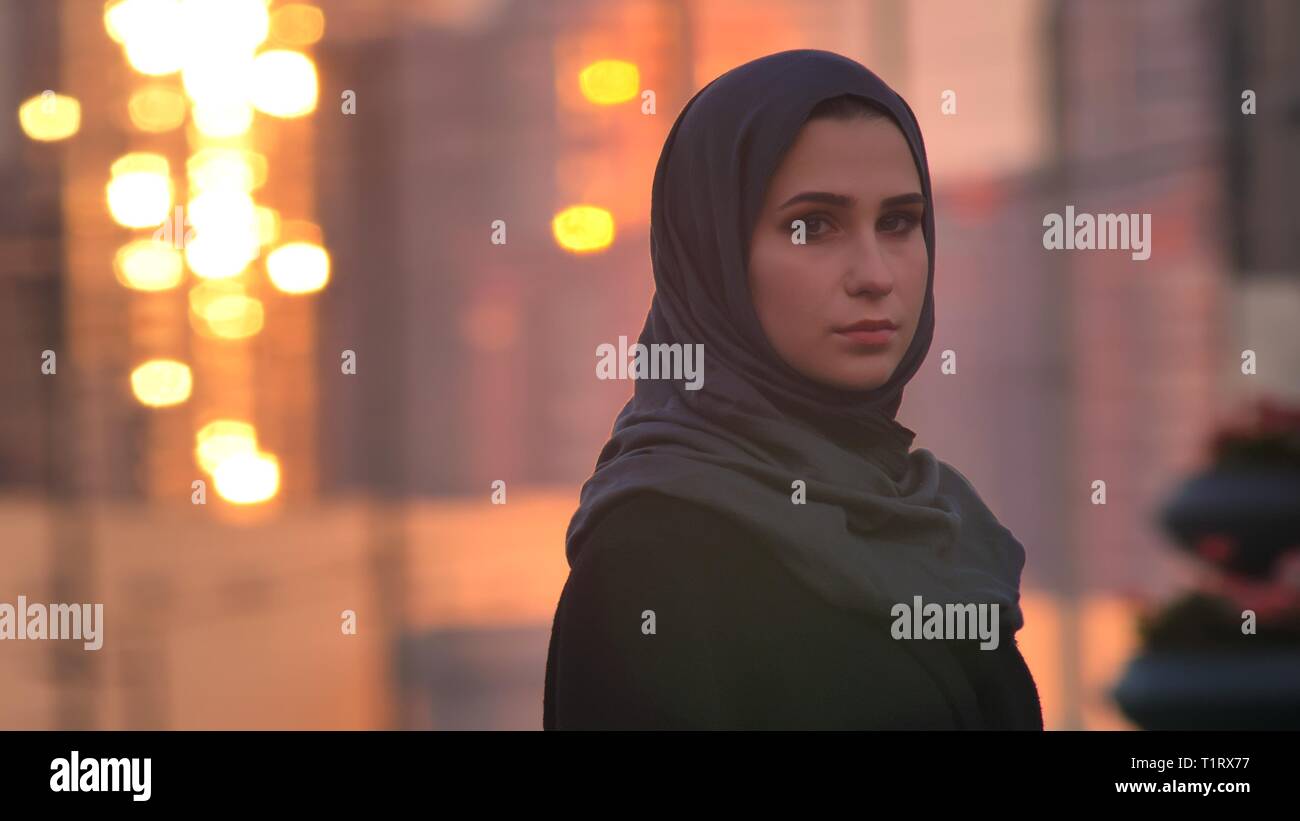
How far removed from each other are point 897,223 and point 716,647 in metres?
0.39

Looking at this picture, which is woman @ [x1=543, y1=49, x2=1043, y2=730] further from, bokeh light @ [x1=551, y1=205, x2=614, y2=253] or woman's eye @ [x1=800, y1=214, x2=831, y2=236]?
bokeh light @ [x1=551, y1=205, x2=614, y2=253]

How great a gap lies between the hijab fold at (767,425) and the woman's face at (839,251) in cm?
1

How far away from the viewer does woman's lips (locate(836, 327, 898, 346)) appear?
1170 mm

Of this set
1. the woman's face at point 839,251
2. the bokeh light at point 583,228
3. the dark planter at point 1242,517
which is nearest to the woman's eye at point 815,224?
the woman's face at point 839,251

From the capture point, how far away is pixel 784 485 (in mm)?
1157

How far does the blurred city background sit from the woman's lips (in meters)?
2.82

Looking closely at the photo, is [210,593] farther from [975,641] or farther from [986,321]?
[975,641]

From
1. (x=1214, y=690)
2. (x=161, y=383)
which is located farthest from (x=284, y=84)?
(x=1214, y=690)

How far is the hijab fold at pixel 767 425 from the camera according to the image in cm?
113

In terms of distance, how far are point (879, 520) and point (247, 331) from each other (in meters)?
3.15

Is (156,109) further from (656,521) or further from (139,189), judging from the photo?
(656,521)

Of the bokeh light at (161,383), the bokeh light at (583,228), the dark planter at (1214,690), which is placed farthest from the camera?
the bokeh light at (161,383)

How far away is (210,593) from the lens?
4082 millimetres

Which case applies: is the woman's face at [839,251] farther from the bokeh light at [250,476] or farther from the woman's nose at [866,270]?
the bokeh light at [250,476]
